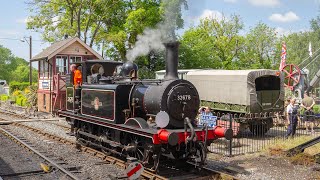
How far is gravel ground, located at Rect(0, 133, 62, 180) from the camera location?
8391 mm

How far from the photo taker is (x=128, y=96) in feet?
31.2

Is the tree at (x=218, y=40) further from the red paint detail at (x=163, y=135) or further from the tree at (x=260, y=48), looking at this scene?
the red paint detail at (x=163, y=135)

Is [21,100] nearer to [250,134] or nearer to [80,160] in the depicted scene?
[250,134]

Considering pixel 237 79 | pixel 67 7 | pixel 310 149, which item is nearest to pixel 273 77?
pixel 237 79

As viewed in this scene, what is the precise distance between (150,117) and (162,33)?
8.51 ft

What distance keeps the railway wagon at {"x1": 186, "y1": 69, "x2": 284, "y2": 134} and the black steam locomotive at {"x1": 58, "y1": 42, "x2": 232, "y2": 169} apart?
5851 mm

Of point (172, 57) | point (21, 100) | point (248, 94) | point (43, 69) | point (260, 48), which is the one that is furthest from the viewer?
point (260, 48)

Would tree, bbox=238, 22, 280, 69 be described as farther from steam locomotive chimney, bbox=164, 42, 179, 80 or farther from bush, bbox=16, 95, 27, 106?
steam locomotive chimney, bbox=164, 42, 179, 80

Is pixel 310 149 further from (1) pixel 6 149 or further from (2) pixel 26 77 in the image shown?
(2) pixel 26 77

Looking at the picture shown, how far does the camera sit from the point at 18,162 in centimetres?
983

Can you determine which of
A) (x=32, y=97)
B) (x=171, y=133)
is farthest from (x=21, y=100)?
(x=171, y=133)

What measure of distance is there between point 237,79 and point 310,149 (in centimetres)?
457

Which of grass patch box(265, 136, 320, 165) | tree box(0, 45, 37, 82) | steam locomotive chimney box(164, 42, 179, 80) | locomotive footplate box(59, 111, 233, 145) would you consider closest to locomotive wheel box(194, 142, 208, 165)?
locomotive footplate box(59, 111, 233, 145)

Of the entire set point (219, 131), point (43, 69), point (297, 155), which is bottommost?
point (297, 155)
